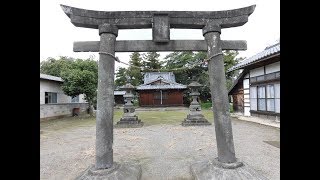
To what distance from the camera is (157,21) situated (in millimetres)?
4359

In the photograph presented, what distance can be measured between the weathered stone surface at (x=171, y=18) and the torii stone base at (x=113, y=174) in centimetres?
302

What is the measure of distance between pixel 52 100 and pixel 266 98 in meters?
17.6

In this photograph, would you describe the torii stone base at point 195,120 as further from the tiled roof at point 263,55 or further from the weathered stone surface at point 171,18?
the weathered stone surface at point 171,18

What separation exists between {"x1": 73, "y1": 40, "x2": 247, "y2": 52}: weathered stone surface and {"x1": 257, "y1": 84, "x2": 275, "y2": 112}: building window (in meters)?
9.79

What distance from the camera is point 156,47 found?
14.6 feet

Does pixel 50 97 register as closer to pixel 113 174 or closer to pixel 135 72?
pixel 113 174

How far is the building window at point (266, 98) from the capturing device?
12.7 meters

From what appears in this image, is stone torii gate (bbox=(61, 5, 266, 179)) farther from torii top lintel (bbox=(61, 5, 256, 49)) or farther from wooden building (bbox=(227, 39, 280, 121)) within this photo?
wooden building (bbox=(227, 39, 280, 121))

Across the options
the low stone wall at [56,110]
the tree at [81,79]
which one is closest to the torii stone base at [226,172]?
the tree at [81,79]

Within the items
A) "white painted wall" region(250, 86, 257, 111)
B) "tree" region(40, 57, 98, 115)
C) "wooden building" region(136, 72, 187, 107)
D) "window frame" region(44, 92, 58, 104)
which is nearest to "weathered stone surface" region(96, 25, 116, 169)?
"white painted wall" region(250, 86, 257, 111)

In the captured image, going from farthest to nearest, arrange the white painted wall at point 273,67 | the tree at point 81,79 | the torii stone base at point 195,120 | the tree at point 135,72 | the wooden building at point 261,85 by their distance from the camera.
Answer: the tree at point 135,72, the tree at point 81,79, the torii stone base at point 195,120, the wooden building at point 261,85, the white painted wall at point 273,67

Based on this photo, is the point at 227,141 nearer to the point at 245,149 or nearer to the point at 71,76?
the point at 245,149

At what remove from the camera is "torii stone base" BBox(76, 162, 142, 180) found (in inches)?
151
